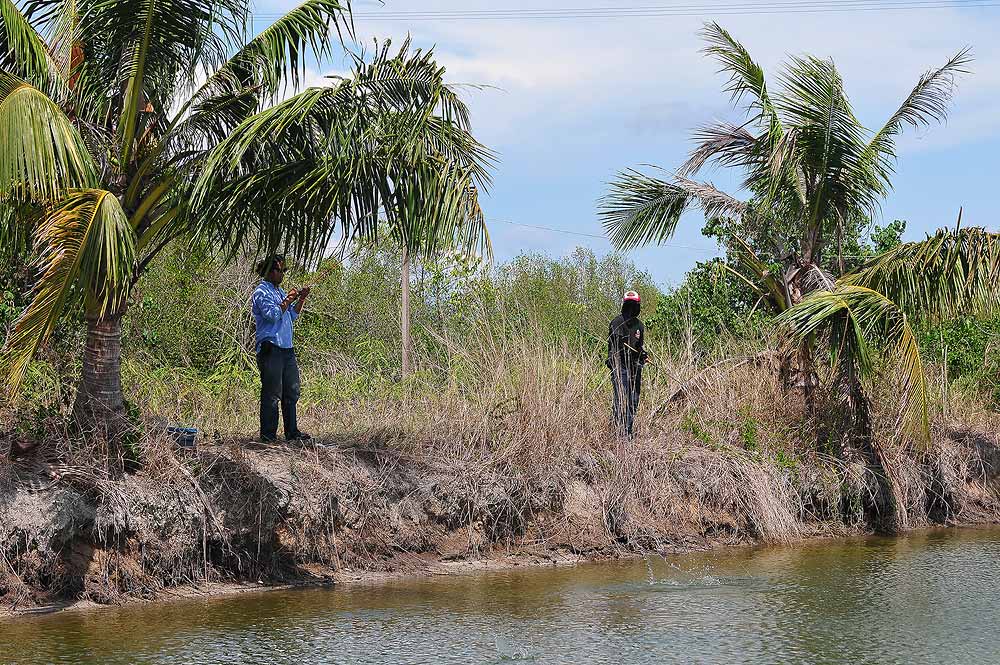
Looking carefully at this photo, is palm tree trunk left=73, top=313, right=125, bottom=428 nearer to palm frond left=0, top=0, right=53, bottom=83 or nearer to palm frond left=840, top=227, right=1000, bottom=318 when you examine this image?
palm frond left=0, top=0, right=53, bottom=83

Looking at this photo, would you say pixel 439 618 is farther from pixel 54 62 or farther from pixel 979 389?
pixel 979 389

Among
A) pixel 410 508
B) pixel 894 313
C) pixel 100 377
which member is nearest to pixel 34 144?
pixel 100 377

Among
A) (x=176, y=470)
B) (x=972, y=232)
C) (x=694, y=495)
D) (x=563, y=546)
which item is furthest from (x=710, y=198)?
(x=176, y=470)

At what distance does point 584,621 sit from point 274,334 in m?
3.76

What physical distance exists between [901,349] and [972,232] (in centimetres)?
202

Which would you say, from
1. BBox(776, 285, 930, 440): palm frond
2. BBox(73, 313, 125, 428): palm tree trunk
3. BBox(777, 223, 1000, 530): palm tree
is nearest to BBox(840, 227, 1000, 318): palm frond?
BBox(777, 223, 1000, 530): palm tree

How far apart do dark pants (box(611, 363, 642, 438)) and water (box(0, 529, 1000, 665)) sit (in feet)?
6.28

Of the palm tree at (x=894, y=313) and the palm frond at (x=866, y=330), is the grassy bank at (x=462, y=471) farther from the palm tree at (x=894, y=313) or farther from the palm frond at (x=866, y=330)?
the palm frond at (x=866, y=330)

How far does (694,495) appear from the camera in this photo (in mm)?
12031

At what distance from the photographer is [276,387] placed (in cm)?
1010

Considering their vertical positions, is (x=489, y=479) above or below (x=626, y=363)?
below

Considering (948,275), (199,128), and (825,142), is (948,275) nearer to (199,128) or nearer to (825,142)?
(825,142)

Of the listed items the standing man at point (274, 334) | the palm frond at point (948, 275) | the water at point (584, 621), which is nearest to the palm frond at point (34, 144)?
the standing man at point (274, 334)

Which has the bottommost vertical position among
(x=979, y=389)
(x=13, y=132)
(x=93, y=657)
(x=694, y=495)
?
(x=93, y=657)
